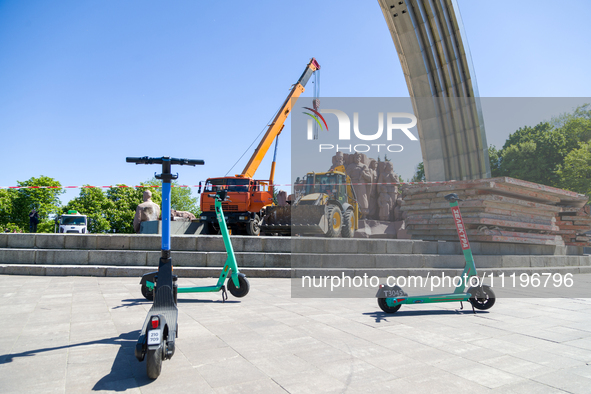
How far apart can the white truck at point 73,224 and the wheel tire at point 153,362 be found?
2767 centimetres

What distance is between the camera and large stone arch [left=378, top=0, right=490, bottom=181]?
25891mm

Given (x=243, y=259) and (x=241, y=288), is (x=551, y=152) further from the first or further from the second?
(x=241, y=288)

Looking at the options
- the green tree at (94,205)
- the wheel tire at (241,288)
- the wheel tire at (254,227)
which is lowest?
the wheel tire at (241,288)

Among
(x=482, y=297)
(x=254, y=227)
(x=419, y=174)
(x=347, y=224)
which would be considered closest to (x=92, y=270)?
(x=254, y=227)

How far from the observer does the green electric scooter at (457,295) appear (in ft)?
16.1

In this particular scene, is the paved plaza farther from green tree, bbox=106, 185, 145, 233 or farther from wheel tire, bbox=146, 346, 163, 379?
green tree, bbox=106, 185, 145, 233

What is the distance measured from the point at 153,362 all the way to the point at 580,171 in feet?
157

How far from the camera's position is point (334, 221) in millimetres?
13039

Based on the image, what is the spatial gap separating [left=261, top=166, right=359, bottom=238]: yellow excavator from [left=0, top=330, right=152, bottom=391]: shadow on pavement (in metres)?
9.20

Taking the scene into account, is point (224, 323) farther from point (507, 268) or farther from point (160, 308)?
point (507, 268)

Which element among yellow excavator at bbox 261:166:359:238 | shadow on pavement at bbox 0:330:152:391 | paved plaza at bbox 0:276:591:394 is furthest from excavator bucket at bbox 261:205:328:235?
shadow on pavement at bbox 0:330:152:391

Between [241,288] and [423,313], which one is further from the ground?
[241,288]

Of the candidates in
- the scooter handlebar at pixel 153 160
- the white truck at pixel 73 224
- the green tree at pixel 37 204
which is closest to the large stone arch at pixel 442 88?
the white truck at pixel 73 224

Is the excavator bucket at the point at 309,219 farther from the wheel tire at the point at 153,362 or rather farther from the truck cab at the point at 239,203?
the wheel tire at the point at 153,362
